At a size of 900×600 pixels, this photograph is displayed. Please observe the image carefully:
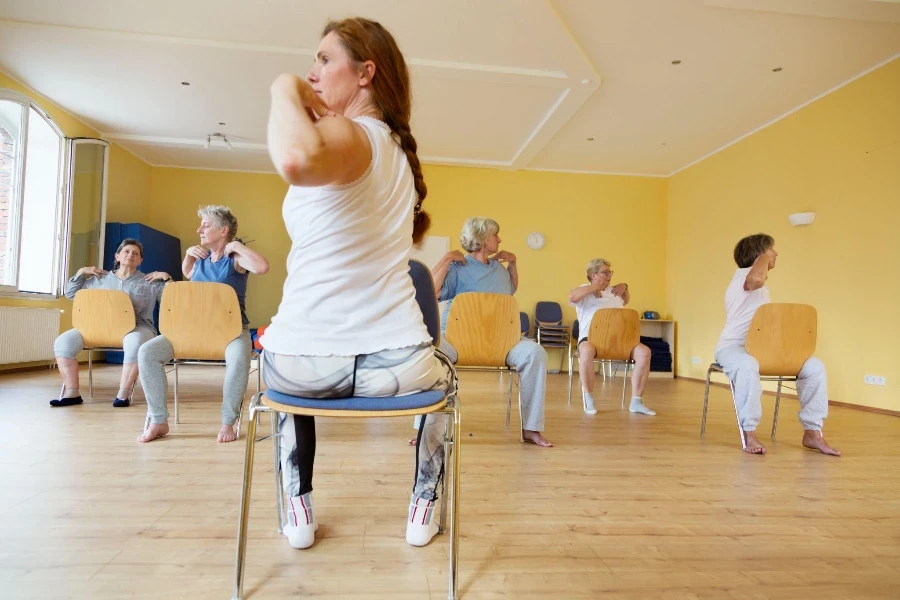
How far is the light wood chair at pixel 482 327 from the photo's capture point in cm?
285

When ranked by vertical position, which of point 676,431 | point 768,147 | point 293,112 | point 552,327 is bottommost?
point 676,431

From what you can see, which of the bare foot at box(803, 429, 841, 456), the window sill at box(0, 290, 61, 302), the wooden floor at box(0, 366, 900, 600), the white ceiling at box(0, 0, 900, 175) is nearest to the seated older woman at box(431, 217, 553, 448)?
the wooden floor at box(0, 366, 900, 600)

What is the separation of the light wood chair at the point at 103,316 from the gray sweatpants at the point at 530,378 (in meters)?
2.01

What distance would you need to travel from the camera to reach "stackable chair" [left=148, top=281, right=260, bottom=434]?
8.98ft

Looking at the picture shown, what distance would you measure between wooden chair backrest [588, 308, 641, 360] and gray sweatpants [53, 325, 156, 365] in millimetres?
2926

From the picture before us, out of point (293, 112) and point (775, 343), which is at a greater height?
point (293, 112)

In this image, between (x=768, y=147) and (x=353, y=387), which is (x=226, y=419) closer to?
(x=353, y=387)

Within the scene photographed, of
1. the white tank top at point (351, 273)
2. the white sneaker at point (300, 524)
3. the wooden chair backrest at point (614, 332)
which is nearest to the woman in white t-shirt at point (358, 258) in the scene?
the white tank top at point (351, 273)

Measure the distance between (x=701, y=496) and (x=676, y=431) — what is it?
1406 millimetres

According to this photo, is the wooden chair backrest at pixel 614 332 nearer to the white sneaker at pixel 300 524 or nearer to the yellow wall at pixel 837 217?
the yellow wall at pixel 837 217

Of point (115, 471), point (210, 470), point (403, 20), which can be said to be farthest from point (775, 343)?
point (403, 20)

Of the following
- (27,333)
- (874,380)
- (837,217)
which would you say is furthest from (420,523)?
(27,333)

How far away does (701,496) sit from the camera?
199 cm

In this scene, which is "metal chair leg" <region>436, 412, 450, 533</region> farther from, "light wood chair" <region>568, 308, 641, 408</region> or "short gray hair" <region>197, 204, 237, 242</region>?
"light wood chair" <region>568, 308, 641, 408</region>
